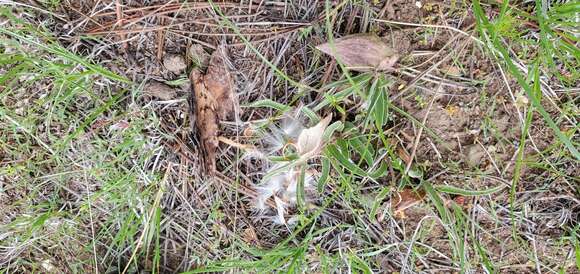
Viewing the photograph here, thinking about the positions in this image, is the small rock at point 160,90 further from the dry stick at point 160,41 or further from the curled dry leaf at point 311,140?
the curled dry leaf at point 311,140

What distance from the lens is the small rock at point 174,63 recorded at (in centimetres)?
162

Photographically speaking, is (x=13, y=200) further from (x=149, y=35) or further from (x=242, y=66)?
(x=242, y=66)

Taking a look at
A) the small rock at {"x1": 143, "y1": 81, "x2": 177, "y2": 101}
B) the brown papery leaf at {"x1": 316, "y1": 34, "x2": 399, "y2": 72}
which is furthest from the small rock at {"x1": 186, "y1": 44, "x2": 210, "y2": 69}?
the brown papery leaf at {"x1": 316, "y1": 34, "x2": 399, "y2": 72}

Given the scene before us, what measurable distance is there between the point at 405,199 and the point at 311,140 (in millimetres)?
381

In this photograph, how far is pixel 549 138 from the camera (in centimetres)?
155

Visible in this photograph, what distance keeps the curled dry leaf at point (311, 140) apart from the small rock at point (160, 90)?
1.57 ft

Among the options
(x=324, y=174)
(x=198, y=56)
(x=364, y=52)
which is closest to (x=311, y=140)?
(x=324, y=174)

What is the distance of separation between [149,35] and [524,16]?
1.22 metres

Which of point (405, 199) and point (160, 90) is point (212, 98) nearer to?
point (160, 90)

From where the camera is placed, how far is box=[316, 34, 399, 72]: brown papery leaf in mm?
1493

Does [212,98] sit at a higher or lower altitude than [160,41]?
lower

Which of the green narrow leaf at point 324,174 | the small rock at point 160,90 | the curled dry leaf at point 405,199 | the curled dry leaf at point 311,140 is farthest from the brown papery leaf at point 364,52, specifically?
the small rock at point 160,90

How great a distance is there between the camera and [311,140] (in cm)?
154

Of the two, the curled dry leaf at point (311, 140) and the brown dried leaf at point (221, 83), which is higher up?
the brown dried leaf at point (221, 83)
